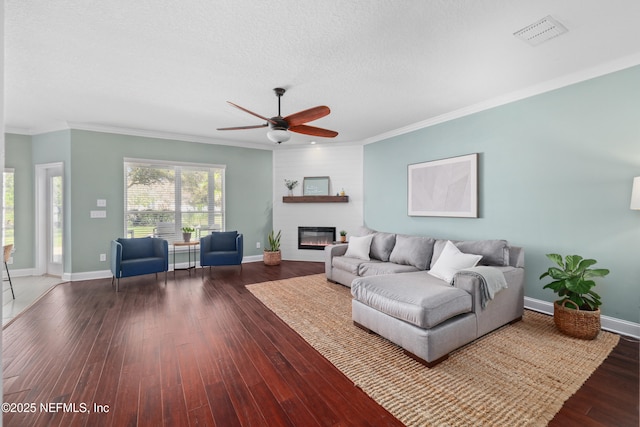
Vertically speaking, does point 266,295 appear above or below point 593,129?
below

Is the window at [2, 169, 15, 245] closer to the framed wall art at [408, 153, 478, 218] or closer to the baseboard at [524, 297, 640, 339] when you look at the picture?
the framed wall art at [408, 153, 478, 218]

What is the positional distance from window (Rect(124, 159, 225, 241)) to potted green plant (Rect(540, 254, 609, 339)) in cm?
574

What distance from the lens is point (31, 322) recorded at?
10.4 ft

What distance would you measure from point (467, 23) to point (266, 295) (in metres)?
3.80

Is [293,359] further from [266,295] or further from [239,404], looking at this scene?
[266,295]

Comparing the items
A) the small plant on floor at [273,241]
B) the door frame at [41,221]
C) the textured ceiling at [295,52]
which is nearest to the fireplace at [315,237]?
the small plant on floor at [273,241]

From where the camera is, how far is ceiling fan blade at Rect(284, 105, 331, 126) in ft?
9.90

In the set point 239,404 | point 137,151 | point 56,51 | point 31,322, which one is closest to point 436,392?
point 239,404

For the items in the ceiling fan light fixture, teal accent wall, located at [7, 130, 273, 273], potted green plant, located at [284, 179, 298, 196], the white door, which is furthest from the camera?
potted green plant, located at [284, 179, 298, 196]

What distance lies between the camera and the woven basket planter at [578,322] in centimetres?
267

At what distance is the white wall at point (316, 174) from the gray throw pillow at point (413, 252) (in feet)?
6.92

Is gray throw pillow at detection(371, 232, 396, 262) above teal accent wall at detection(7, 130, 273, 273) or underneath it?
underneath

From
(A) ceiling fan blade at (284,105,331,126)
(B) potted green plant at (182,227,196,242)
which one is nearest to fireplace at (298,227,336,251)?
(B) potted green plant at (182,227,196,242)

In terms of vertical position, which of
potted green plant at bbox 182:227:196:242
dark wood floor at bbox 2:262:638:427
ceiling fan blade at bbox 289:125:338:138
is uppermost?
ceiling fan blade at bbox 289:125:338:138
